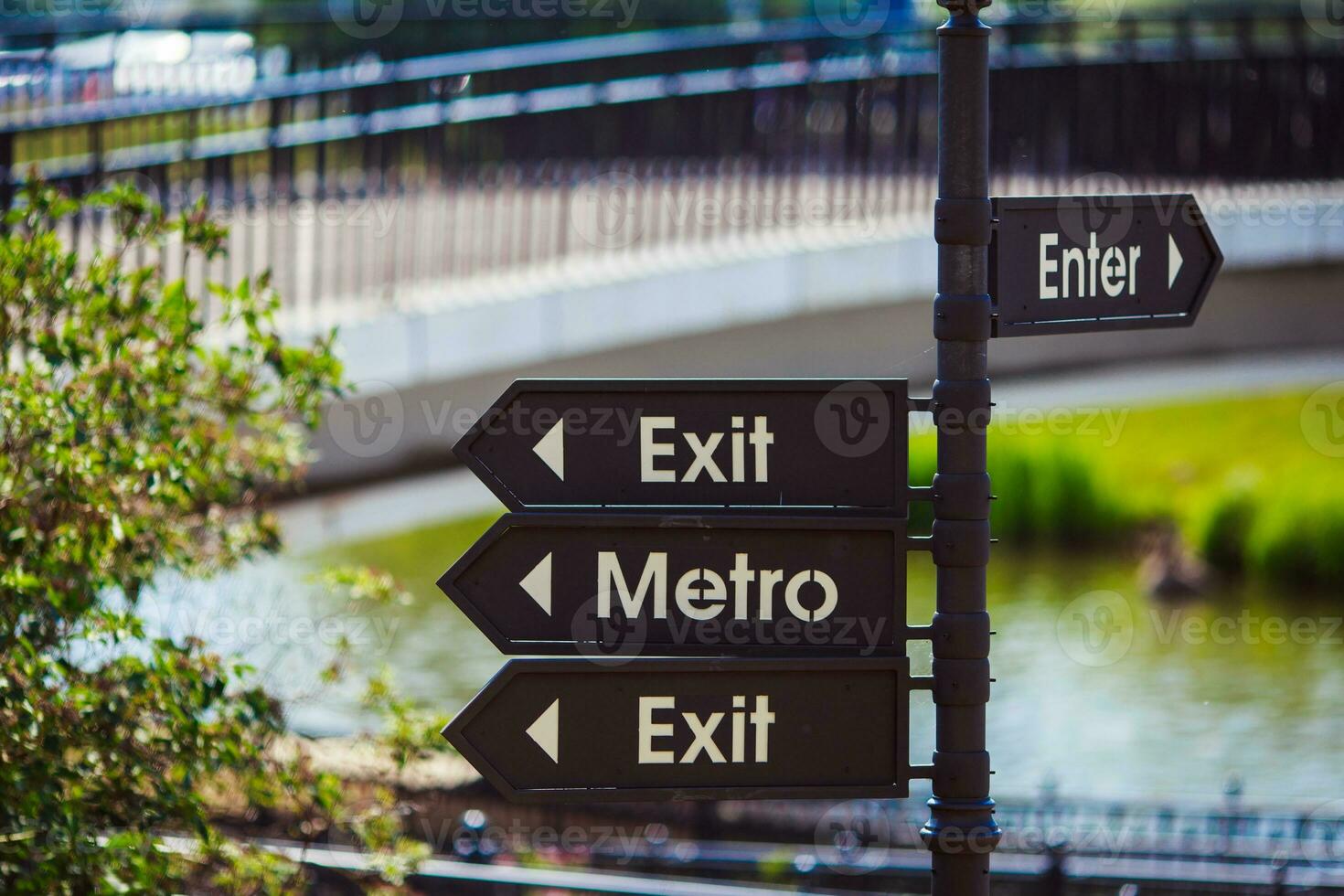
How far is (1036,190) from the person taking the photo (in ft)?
26.3

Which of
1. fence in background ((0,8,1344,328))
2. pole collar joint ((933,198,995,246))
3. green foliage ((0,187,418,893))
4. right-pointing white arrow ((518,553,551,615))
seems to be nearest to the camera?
right-pointing white arrow ((518,553,551,615))

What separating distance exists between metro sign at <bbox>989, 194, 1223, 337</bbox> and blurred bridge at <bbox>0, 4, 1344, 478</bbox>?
378cm

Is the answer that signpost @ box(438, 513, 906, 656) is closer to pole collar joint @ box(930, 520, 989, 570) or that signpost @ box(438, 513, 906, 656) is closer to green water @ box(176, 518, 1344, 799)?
pole collar joint @ box(930, 520, 989, 570)

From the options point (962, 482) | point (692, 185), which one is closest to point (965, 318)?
point (962, 482)

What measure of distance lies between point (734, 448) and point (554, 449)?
1.04 feet

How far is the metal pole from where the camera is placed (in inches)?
110

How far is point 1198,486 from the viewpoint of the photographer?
84.4 feet

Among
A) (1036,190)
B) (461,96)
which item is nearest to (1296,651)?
(1036,190)

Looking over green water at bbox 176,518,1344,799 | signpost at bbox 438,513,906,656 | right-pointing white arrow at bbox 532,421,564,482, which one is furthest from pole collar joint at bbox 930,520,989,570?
green water at bbox 176,518,1344,799

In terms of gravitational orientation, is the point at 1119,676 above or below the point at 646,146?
below

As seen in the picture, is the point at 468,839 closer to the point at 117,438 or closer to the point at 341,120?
the point at 341,120

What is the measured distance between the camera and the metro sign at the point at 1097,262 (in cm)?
288

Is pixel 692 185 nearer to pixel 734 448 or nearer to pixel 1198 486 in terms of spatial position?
pixel 734 448

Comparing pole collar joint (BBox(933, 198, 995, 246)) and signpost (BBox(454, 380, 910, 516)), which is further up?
pole collar joint (BBox(933, 198, 995, 246))
